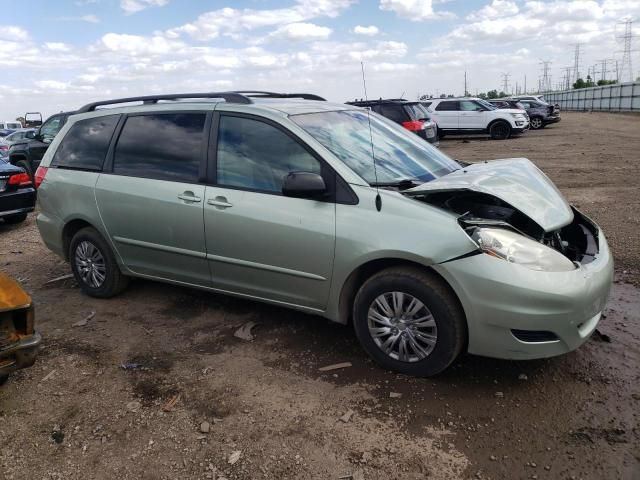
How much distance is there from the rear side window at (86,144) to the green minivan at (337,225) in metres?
0.02

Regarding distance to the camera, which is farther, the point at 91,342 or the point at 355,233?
the point at 91,342

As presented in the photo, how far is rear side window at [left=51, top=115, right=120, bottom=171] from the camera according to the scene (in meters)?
4.78

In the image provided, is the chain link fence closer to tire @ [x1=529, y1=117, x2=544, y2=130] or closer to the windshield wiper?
tire @ [x1=529, y1=117, x2=544, y2=130]

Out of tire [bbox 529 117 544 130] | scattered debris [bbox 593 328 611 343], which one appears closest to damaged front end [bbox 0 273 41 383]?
scattered debris [bbox 593 328 611 343]

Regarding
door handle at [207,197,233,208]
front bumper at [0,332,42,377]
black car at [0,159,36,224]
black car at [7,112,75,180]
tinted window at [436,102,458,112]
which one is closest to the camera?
front bumper at [0,332,42,377]

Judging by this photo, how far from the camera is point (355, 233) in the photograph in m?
3.39

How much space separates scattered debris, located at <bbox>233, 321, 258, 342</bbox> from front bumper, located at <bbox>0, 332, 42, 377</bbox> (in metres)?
1.40

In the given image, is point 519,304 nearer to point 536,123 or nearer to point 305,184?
point 305,184

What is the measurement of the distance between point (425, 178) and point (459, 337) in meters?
1.22

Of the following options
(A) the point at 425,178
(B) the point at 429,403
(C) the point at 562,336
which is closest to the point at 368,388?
(B) the point at 429,403

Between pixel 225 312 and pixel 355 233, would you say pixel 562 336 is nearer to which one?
pixel 355 233

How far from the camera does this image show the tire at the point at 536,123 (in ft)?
92.0

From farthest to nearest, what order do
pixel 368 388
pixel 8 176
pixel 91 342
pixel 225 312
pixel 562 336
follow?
pixel 8 176 → pixel 225 312 → pixel 91 342 → pixel 368 388 → pixel 562 336

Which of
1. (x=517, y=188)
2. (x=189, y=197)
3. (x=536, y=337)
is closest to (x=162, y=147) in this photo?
(x=189, y=197)
